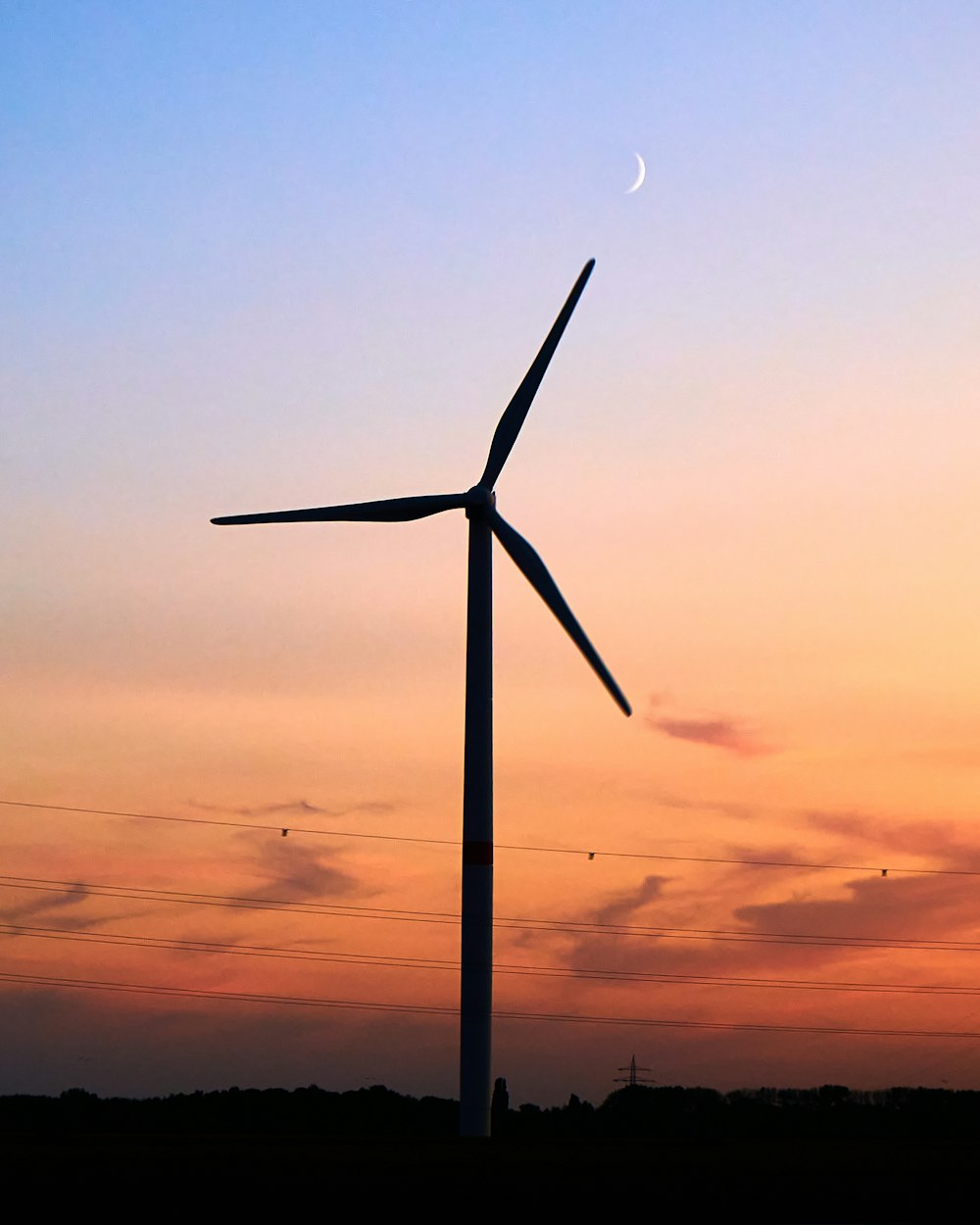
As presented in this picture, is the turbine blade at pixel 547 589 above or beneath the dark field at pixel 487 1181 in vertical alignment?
above

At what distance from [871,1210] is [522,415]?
42.6 meters

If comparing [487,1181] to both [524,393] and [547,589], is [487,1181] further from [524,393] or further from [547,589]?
[524,393]

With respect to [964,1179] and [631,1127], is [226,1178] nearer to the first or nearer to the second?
[964,1179]

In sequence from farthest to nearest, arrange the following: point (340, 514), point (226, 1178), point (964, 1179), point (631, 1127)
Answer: point (631, 1127)
point (340, 514)
point (964, 1179)
point (226, 1178)

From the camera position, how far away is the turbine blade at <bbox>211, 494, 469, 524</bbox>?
2542 inches

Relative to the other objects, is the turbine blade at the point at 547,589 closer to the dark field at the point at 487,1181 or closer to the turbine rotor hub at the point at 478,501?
the turbine rotor hub at the point at 478,501

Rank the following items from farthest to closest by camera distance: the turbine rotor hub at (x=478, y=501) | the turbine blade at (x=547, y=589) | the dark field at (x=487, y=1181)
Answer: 1. the turbine rotor hub at (x=478, y=501)
2. the turbine blade at (x=547, y=589)
3. the dark field at (x=487, y=1181)

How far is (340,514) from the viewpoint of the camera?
65.6m

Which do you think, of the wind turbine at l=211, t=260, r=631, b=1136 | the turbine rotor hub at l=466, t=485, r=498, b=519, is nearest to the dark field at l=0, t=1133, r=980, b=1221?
the wind turbine at l=211, t=260, r=631, b=1136

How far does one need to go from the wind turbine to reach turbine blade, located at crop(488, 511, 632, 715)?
4 centimetres

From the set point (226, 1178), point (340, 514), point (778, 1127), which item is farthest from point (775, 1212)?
point (778, 1127)

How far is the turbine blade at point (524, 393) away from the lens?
6656cm

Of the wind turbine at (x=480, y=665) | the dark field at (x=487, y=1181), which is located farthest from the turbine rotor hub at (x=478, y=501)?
the dark field at (x=487, y=1181)

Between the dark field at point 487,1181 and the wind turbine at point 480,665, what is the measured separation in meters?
17.3
